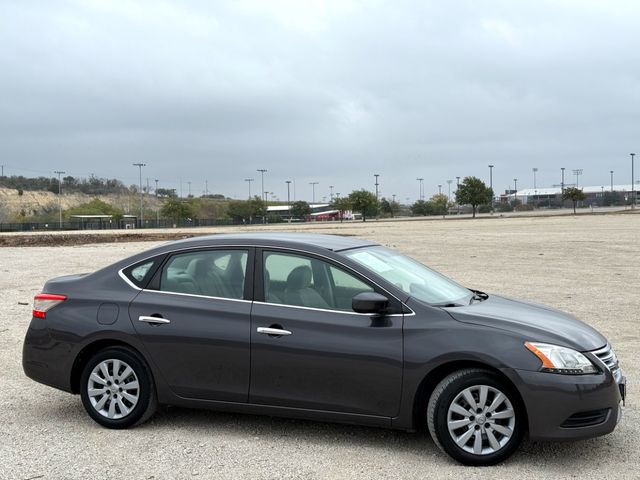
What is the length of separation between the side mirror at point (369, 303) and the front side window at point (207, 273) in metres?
1.00

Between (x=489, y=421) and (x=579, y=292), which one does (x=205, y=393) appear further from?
(x=579, y=292)

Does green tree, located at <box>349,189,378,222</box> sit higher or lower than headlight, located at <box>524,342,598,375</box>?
higher

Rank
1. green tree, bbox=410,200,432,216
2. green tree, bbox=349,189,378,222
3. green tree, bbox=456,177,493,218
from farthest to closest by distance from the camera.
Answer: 1. green tree, bbox=410,200,432,216
2. green tree, bbox=349,189,378,222
3. green tree, bbox=456,177,493,218

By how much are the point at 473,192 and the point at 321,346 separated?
10667 cm

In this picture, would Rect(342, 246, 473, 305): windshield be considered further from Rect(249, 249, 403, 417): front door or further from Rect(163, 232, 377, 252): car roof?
Rect(249, 249, 403, 417): front door

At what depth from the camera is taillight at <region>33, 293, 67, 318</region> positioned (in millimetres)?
5664

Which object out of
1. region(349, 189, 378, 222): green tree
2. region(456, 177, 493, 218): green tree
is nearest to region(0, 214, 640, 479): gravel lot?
region(456, 177, 493, 218): green tree

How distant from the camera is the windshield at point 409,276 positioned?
511 centimetres

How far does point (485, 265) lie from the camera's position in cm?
1931

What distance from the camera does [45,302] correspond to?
572 centimetres

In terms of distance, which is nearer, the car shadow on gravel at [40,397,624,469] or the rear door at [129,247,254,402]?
the car shadow on gravel at [40,397,624,469]

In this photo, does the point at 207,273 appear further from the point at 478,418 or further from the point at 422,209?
the point at 422,209

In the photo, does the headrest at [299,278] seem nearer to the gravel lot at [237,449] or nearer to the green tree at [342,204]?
the gravel lot at [237,449]

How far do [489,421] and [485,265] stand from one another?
15.2 metres
